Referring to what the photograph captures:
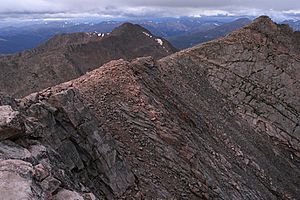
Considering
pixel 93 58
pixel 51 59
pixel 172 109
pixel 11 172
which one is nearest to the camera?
pixel 11 172

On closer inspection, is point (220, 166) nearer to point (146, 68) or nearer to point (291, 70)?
point (146, 68)

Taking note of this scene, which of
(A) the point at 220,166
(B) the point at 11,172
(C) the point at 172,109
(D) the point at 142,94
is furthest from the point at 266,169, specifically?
(B) the point at 11,172

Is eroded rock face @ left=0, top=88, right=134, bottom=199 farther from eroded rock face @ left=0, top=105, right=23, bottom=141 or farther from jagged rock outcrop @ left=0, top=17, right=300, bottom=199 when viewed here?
eroded rock face @ left=0, top=105, right=23, bottom=141

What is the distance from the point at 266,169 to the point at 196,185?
392 inches

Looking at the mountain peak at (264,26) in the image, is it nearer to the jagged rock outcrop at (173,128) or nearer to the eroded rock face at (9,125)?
the jagged rock outcrop at (173,128)

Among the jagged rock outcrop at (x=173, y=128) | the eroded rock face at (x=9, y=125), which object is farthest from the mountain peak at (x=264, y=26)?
the eroded rock face at (x=9, y=125)

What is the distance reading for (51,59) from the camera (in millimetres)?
94125

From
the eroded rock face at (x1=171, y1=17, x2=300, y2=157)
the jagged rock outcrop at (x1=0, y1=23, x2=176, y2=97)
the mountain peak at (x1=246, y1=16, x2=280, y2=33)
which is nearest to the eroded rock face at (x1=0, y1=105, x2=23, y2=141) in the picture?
the eroded rock face at (x1=171, y1=17, x2=300, y2=157)

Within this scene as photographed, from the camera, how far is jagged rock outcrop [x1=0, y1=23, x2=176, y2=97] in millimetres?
86688

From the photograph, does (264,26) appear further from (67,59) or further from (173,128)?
(67,59)

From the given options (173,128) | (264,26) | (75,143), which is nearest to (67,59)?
(264,26)

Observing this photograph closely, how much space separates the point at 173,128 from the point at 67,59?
7256 cm

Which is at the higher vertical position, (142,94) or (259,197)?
(142,94)

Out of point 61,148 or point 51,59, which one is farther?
point 51,59
